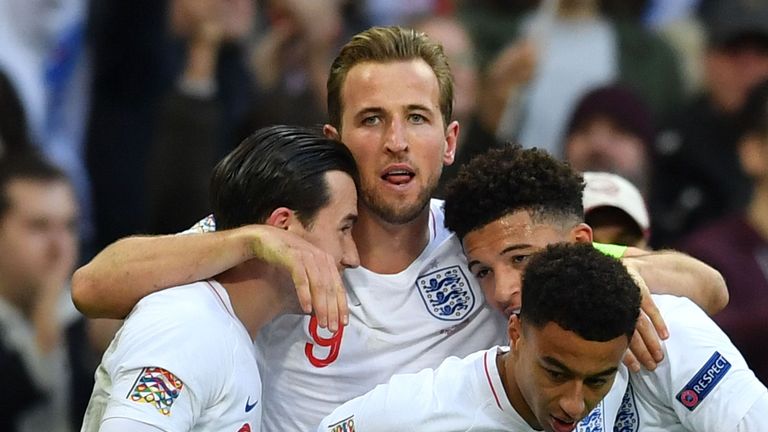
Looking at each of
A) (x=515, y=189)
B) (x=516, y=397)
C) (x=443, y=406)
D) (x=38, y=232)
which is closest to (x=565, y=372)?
(x=516, y=397)

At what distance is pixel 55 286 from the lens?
21.8 ft

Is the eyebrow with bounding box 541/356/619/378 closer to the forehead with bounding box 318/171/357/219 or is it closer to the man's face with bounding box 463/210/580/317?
the man's face with bounding box 463/210/580/317

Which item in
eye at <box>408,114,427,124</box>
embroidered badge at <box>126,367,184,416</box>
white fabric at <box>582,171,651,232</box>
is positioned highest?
eye at <box>408,114,427,124</box>

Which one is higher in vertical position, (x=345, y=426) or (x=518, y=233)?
(x=518, y=233)

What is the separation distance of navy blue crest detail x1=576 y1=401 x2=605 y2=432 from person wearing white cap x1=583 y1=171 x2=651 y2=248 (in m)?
1.14

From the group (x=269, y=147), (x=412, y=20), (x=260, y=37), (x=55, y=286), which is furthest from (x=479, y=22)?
(x=269, y=147)

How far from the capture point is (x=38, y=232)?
22.0ft

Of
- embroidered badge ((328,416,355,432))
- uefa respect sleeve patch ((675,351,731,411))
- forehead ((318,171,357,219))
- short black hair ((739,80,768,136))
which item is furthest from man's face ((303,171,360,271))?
short black hair ((739,80,768,136))

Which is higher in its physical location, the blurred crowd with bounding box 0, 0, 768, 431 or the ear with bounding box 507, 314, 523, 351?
the ear with bounding box 507, 314, 523, 351

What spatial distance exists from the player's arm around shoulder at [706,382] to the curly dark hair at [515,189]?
1.42 ft

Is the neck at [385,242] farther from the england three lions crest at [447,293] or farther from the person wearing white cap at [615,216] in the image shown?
the person wearing white cap at [615,216]

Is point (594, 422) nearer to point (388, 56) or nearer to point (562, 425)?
point (562, 425)

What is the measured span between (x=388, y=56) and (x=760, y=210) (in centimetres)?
276

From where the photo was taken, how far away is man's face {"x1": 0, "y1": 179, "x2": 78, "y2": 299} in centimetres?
663
